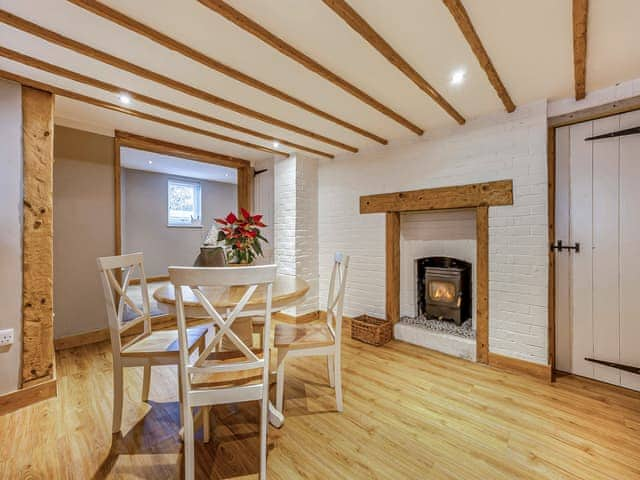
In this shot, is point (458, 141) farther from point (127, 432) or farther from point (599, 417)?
point (127, 432)

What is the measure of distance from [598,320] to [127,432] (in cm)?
336

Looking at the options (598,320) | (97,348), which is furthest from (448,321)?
(97,348)

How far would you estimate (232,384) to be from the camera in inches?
53.1

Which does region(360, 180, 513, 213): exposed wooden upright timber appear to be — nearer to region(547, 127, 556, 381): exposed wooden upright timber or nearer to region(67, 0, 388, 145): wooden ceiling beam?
region(547, 127, 556, 381): exposed wooden upright timber

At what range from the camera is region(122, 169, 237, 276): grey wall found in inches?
231

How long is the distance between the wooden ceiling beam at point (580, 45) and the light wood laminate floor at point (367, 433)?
221cm

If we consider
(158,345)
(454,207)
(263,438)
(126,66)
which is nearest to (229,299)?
(158,345)

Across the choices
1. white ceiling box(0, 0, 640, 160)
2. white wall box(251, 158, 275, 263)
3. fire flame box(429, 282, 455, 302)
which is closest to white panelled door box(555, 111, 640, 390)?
white ceiling box(0, 0, 640, 160)

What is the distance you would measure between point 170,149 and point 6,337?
2.28 meters

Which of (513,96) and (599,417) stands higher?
(513,96)

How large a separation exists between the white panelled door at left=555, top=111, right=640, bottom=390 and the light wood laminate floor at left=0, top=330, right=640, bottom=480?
0.27 m

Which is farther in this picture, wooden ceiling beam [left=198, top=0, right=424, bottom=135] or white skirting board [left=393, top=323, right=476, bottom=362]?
white skirting board [left=393, top=323, right=476, bottom=362]

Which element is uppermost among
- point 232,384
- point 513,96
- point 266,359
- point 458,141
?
point 513,96

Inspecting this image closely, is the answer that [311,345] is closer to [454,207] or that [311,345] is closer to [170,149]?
[454,207]
